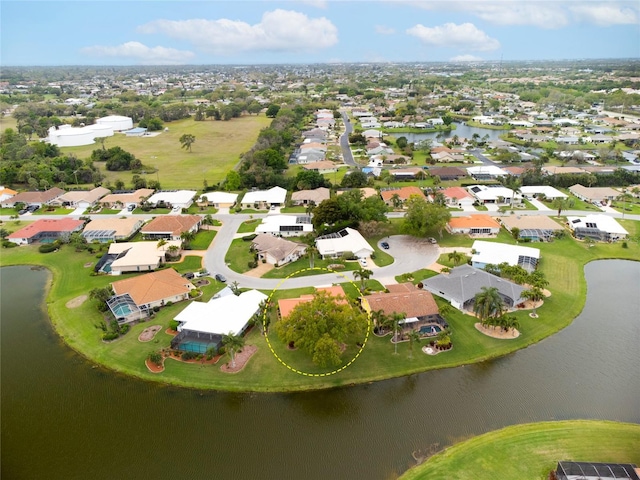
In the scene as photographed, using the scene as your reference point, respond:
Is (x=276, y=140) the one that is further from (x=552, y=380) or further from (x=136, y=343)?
(x=552, y=380)

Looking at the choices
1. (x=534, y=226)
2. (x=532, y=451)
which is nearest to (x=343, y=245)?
(x=534, y=226)

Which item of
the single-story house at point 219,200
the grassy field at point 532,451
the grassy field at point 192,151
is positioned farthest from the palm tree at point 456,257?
the grassy field at point 192,151

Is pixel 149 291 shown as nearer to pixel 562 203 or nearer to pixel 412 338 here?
pixel 412 338

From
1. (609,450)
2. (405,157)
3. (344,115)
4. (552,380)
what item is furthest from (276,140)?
(609,450)

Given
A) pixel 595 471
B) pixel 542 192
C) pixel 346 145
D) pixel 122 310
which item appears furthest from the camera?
pixel 346 145

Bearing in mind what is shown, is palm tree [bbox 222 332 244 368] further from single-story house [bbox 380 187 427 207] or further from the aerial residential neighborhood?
single-story house [bbox 380 187 427 207]
